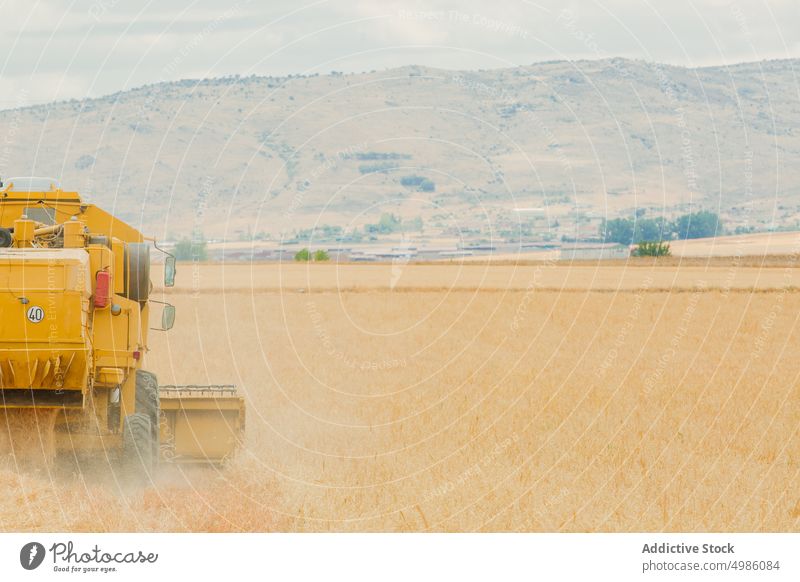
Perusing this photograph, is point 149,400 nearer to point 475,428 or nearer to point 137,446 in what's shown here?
point 137,446

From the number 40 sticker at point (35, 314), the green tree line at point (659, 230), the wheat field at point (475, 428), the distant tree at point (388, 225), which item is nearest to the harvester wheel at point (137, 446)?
the wheat field at point (475, 428)

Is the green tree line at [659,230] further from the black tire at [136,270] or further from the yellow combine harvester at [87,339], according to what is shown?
the black tire at [136,270]

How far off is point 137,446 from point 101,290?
2143 mm

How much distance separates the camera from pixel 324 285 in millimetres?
62781

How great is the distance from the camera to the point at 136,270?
15.7m

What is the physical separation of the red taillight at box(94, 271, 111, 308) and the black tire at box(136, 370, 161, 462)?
6.89 feet

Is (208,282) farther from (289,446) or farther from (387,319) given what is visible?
(289,446)

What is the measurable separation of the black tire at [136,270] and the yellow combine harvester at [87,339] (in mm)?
12

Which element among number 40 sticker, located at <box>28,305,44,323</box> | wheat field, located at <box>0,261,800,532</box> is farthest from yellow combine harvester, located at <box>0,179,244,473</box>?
wheat field, located at <box>0,261,800,532</box>

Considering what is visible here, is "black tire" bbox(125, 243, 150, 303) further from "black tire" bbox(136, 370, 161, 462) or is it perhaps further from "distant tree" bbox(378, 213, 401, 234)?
"distant tree" bbox(378, 213, 401, 234)

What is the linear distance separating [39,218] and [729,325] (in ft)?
92.9

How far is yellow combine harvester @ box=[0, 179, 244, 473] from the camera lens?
1347 cm

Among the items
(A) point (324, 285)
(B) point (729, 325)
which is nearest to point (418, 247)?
(A) point (324, 285)

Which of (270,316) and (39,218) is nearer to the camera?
(39,218)
